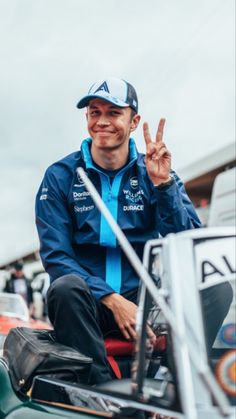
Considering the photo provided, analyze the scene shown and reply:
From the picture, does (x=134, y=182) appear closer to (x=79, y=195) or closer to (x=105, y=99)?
(x=79, y=195)

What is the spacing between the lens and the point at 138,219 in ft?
9.93

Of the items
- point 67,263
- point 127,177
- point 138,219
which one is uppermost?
point 127,177

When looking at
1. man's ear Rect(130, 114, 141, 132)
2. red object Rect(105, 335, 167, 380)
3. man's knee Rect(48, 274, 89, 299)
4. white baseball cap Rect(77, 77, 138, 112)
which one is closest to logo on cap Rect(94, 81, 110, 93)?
white baseball cap Rect(77, 77, 138, 112)

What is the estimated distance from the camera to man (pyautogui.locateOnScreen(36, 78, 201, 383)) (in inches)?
108

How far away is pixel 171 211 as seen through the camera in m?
2.82

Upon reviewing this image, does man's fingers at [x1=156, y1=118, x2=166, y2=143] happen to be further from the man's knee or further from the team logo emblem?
the man's knee

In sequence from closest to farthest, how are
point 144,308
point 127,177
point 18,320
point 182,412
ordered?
point 182,412
point 144,308
point 127,177
point 18,320

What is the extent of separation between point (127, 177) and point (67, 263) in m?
0.52

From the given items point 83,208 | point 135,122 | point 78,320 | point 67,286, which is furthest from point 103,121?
point 78,320

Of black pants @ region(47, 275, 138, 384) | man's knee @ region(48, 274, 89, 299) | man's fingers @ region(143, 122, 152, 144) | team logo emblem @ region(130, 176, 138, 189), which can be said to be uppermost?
man's fingers @ region(143, 122, 152, 144)

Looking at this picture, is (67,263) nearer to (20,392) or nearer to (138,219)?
(138,219)

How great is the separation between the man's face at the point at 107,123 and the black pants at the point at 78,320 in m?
0.72

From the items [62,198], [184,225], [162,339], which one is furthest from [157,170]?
[162,339]

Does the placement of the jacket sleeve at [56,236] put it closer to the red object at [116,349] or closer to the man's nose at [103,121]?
the red object at [116,349]
